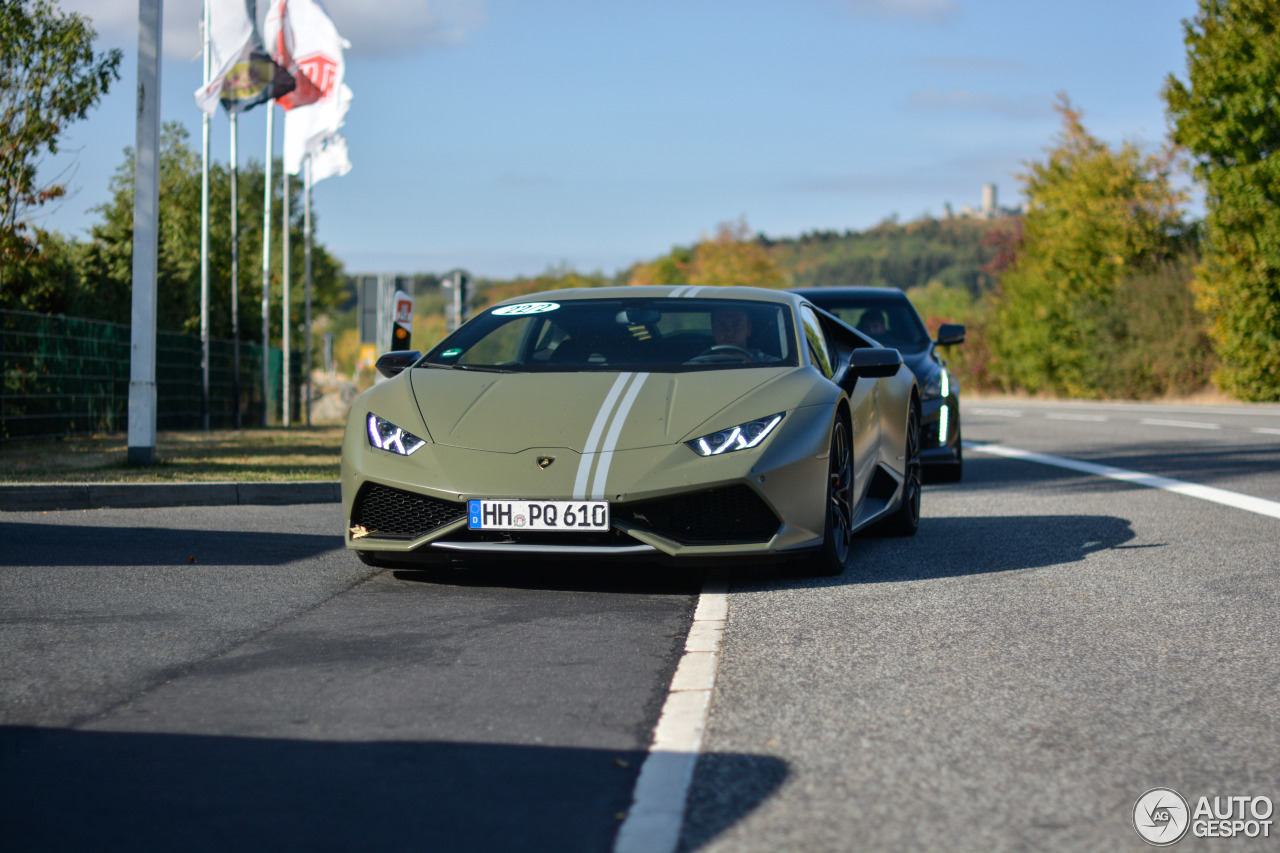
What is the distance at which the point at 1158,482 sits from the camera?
10.4 m

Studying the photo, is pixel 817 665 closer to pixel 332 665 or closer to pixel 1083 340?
pixel 332 665

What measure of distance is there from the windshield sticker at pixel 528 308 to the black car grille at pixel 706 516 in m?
1.78

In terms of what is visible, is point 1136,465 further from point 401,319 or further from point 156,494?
point 156,494

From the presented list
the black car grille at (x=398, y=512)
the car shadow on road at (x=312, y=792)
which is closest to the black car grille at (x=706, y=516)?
the black car grille at (x=398, y=512)

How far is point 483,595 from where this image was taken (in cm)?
549

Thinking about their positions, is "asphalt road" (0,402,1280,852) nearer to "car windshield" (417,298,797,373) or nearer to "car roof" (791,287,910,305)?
"car windshield" (417,298,797,373)

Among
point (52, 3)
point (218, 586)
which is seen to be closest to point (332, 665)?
point (218, 586)

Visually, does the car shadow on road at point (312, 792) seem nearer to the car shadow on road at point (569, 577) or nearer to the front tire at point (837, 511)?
the car shadow on road at point (569, 577)

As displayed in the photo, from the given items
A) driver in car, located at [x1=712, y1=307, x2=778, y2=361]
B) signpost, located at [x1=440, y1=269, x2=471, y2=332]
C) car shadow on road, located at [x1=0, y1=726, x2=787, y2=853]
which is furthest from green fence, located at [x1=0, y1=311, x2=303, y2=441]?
car shadow on road, located at [x1=0, y1=726, x2=787, y2=853]

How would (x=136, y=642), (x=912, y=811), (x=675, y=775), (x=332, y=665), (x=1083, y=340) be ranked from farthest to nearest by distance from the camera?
(x=1083, y=340), (x=136, y=642), (x=332, y=665), (x=675, y=775), (x=912, y=811)

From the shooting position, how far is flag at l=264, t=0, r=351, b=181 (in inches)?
819

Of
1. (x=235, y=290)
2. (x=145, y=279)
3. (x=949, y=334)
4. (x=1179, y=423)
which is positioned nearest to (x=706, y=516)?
(x=949, y=334)

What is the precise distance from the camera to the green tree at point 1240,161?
27.0m

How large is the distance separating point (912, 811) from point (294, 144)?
21443 mm
